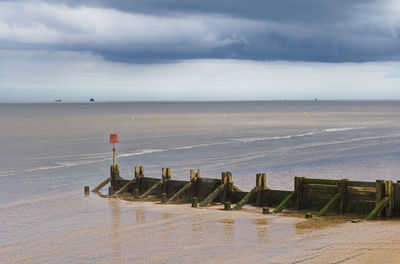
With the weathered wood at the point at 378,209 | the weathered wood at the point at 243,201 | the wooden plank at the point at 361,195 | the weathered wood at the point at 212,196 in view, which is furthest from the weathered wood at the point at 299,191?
the weathered wood at the point at 212,196

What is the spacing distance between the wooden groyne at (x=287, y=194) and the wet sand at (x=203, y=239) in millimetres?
692

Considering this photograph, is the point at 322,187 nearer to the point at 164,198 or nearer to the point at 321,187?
the point at 321,187

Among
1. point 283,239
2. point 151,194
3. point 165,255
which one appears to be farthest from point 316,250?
point 151,194

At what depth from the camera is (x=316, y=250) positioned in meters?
15.6

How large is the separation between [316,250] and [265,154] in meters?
39.2

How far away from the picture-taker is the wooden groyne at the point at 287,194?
20.3 m

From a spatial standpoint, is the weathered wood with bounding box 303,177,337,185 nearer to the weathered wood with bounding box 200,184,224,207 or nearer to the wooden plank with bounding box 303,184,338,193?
the wooden plank with bounding box 303,184,338,193

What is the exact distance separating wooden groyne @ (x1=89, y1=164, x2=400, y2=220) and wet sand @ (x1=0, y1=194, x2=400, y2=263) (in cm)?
69

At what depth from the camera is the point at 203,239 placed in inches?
715

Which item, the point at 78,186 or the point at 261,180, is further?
the point at 78,186

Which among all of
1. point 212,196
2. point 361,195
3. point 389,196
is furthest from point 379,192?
point 212,196

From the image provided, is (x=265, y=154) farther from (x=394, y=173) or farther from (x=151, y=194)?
(x=151, y=194)

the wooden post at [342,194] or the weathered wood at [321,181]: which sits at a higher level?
the weathered wood at [321,181]

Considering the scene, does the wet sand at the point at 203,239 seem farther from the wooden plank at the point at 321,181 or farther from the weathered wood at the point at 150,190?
the weathered wood at the point at 150,190
